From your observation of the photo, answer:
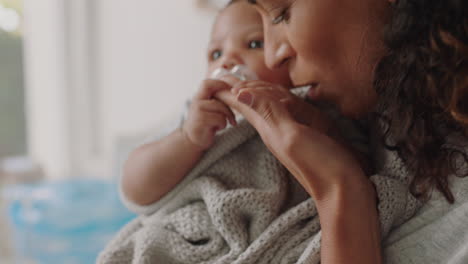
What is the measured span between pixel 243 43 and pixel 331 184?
1.19 ft

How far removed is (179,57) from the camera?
1.80 meters

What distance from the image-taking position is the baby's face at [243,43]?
2.83 feet

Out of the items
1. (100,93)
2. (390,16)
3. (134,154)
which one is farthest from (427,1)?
(100,93)

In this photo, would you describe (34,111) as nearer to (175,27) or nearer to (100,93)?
(100,93)

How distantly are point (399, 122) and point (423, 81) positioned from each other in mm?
65

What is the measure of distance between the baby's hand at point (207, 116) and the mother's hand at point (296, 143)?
0.04 meters

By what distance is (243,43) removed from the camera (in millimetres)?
894

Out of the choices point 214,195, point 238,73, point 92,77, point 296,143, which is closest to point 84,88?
point 92,77

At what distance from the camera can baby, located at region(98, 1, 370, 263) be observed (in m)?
0.70

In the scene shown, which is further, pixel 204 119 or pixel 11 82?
pixel 11 82

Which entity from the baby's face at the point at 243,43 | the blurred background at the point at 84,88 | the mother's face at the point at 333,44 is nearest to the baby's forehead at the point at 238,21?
the baby's face at the point at 243,43

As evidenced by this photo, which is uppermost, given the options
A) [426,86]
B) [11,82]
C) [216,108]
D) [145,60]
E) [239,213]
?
[426,86]

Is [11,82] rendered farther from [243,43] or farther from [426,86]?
[426,86]

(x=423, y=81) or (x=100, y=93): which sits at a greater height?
(x=423, y=81)
